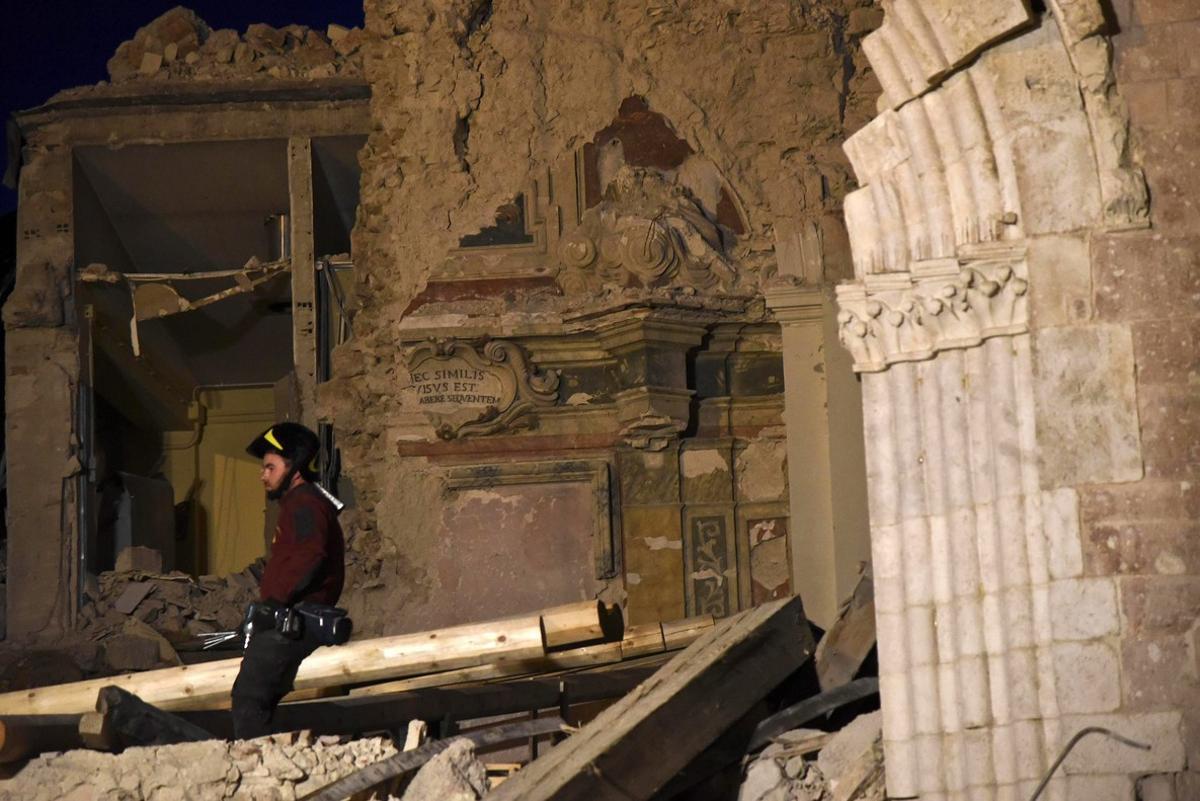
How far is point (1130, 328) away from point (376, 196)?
7777mm

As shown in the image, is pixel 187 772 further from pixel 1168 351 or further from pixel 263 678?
pixel 1168 351

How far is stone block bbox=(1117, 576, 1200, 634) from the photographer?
4723 mm

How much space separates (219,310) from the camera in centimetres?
1541

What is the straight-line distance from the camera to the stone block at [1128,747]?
4.66 m

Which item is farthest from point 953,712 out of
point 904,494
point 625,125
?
point 625,125

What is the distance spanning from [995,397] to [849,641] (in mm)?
1693

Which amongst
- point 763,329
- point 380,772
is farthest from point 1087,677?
point 763,329

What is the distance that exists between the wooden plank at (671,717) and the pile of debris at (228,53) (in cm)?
830

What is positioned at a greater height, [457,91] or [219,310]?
[457,91]

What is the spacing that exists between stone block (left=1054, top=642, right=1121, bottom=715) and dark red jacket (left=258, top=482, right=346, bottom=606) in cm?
291

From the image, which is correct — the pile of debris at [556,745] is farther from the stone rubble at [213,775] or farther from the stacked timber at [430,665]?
the stacked timber at [430,665]

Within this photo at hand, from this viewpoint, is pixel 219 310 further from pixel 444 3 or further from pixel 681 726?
pixel 681 726

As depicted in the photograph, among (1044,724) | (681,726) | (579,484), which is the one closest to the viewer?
(1044,724)

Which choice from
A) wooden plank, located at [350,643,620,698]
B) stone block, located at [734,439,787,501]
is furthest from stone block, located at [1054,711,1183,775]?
stone block, located at [734,439,787,501]
